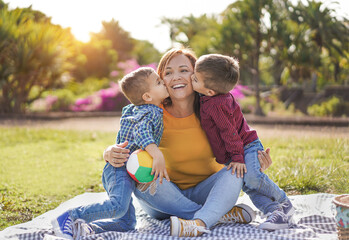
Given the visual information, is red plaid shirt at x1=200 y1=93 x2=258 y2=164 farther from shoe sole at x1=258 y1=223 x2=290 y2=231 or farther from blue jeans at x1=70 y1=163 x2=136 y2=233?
blue jeans at x1=70 y1=163 x2=136 y2=233

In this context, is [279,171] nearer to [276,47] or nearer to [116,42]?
[276,47]

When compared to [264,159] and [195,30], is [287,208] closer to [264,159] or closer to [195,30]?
[264,159]

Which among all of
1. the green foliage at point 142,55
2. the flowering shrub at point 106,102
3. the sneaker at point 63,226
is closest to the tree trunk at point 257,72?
the flowering shrub at point 106,102

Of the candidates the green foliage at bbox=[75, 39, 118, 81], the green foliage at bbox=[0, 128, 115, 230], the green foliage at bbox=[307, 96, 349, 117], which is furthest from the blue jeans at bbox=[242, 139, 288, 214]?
the green foliage at bbox=[75, 39, 118, 81]

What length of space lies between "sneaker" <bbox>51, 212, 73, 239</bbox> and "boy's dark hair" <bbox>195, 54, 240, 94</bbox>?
1207 mm

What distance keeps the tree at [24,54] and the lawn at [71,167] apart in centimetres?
438

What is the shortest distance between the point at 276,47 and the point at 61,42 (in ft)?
23.3

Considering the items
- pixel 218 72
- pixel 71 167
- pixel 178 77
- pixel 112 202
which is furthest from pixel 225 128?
pixel 71 167

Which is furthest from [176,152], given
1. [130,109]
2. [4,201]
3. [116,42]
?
[116,42]

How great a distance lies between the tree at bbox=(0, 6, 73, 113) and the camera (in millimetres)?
11609

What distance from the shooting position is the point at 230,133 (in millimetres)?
2422

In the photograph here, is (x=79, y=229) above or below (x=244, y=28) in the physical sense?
below

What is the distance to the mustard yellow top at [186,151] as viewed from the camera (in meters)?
2.61

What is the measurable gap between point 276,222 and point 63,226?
1319 millimetres
